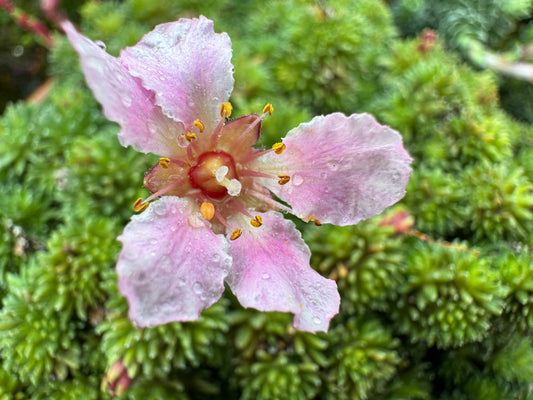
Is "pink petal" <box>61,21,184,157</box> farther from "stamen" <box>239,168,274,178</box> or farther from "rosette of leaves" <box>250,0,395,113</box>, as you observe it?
"rosette of leaves" <box>250,0,395,113</box>

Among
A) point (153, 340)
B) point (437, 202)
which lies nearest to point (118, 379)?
point (153, 340)

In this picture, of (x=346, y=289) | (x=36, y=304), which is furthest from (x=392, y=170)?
(x=36, y=304)

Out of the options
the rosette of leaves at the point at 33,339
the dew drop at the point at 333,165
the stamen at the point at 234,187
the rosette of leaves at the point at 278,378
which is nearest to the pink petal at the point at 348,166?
the dew drop at the point at 333,165

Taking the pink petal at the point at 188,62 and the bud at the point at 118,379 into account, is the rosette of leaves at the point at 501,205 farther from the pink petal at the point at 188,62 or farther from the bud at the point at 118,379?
the bud at the point at 118,379

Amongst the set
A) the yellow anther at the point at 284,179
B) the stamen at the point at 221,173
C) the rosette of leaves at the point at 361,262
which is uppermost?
the stamen at the point at 221,173

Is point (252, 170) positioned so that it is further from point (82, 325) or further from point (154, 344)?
point (82, 325)

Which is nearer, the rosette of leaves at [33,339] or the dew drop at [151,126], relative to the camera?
the dew drop at [151,126]
